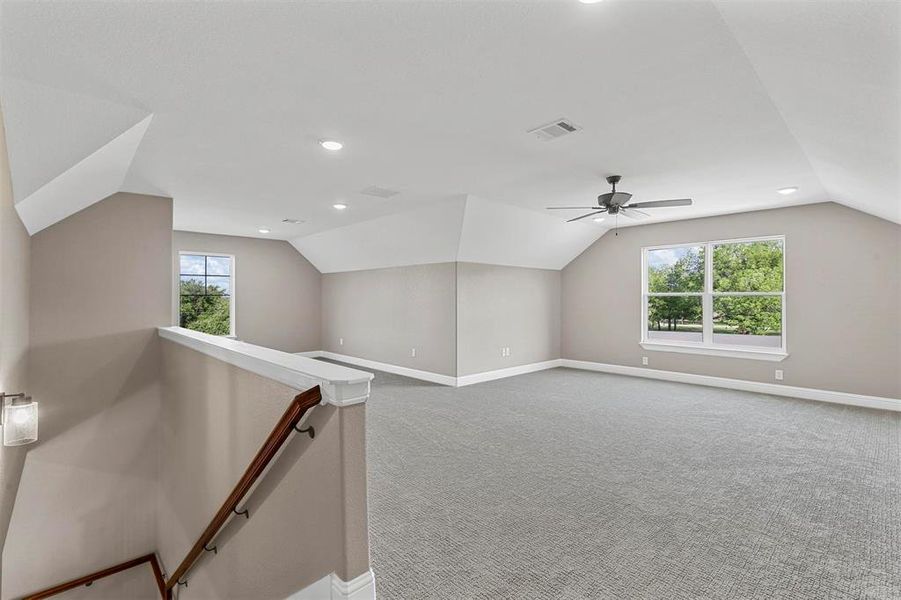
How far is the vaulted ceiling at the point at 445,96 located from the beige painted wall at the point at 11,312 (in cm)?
18

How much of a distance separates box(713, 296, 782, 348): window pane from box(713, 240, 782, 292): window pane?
17cm

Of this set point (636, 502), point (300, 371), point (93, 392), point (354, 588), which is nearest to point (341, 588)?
point (354, 588)

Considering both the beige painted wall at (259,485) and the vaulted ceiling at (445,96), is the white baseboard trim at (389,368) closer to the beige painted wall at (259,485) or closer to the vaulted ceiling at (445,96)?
the vaulted ceiling at (445,96)

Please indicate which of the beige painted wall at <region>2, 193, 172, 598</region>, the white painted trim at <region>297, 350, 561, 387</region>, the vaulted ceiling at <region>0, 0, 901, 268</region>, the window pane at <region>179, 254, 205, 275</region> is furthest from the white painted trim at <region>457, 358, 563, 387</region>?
the window pane at <region>179, 254, 205, 275</region>

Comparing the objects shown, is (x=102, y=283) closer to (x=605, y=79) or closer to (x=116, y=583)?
(x=116, y=583)

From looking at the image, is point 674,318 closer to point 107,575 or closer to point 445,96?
point 445,96

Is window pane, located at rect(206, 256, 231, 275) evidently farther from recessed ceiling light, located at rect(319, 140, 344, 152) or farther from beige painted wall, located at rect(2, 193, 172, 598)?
recessed ceiling light, located at rect(319, 140, 344, 152)

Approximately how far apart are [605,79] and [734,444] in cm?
358

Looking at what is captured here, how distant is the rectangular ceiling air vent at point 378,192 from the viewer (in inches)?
187

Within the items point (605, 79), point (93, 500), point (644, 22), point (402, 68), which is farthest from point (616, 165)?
point (93, 500)

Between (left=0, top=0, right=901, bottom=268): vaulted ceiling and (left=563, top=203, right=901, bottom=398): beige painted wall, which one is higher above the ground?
(left=0, top=0, right=901, bottom=268): vaulted ceiling

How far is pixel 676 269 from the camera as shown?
22.9 feet

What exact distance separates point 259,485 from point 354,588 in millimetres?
957

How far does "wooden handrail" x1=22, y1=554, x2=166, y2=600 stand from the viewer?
3867 millimetres
